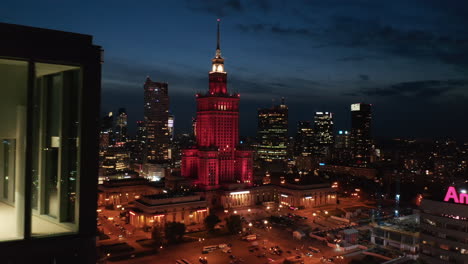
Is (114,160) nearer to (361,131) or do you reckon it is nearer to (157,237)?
(157,237)

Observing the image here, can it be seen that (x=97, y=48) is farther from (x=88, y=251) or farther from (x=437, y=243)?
(x=437, y=243)

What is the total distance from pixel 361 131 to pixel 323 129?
33625 millimetres

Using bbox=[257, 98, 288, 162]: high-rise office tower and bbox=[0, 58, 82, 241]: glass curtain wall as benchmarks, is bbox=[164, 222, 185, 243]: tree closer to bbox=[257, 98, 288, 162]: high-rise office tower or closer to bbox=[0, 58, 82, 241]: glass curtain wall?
bbox=[0, 58, 82, 241]: glass curtain wall

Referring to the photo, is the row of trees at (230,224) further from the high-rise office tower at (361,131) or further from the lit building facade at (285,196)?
the high-rise office tower at (361,131)

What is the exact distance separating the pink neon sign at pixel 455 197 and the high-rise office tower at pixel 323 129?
142962 millimetres

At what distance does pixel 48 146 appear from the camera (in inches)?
264

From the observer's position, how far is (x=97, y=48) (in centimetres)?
664

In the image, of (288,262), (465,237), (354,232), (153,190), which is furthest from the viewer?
(153,190)

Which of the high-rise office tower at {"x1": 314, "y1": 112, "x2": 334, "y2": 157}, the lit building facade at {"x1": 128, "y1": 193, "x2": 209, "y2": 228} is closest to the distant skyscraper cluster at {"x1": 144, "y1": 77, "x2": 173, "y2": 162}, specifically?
the high-rise office tower at {"x1": 314, "y1": 112, "x2": 334, "y2": 157}

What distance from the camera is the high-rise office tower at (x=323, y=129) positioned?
180 m

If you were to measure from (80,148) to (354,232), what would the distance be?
129ft

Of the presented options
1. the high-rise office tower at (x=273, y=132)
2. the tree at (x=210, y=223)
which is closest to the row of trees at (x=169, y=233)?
the tree at (x=210, y=223)

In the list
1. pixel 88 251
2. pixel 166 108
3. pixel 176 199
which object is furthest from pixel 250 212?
pixel 166 108

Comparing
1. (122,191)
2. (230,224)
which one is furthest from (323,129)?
(230,224)
